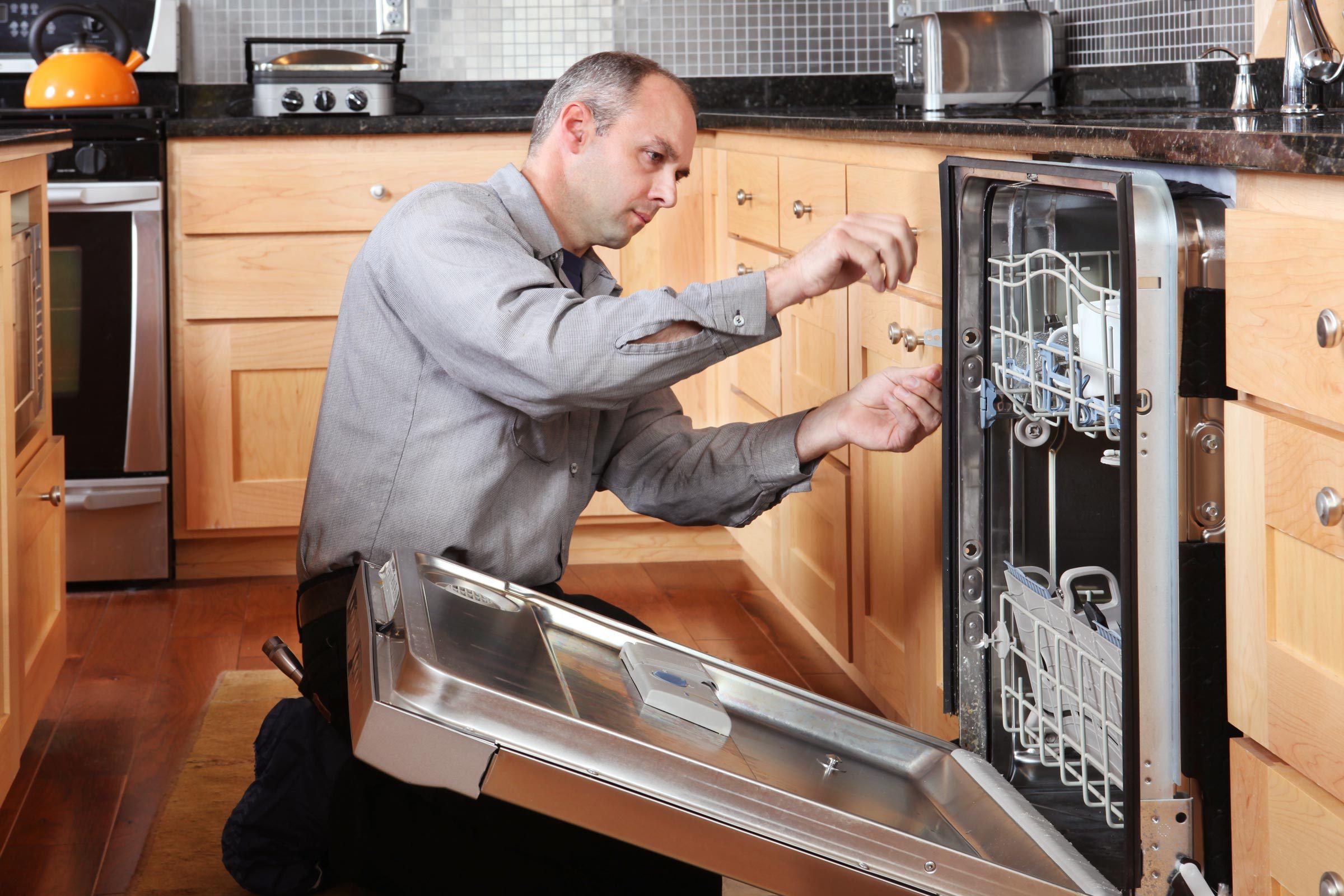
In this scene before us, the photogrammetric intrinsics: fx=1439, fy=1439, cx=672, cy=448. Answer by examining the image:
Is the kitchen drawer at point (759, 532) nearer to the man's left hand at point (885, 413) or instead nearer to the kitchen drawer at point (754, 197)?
the kitchen drawer at point (754, 197)

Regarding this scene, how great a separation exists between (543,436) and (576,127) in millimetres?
333

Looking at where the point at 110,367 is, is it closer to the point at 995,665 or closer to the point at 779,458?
the point at 779,458

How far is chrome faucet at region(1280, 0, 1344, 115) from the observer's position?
1668mm

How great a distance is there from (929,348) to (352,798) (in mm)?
814

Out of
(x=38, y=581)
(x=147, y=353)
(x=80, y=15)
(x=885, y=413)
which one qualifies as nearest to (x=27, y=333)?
(x=38, y=581)

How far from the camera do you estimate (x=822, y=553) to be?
2.22 metres

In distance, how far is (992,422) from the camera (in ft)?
4.47

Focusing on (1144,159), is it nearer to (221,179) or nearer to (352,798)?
(352,798)

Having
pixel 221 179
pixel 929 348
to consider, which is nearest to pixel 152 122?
pixel 221 179

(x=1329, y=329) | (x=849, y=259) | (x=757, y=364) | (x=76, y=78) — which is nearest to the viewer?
(x=1329, y=329)

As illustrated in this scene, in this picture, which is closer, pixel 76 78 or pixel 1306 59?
pixel 1306 59

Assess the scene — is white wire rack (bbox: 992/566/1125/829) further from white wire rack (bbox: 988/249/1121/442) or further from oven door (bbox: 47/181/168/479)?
oven door (bbox: 47/181/168/479)

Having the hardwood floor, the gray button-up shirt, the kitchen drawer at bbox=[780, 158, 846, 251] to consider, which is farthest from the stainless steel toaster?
the gray button-up shirt

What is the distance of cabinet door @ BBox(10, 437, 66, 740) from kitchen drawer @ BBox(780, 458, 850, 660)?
3.43 feet
